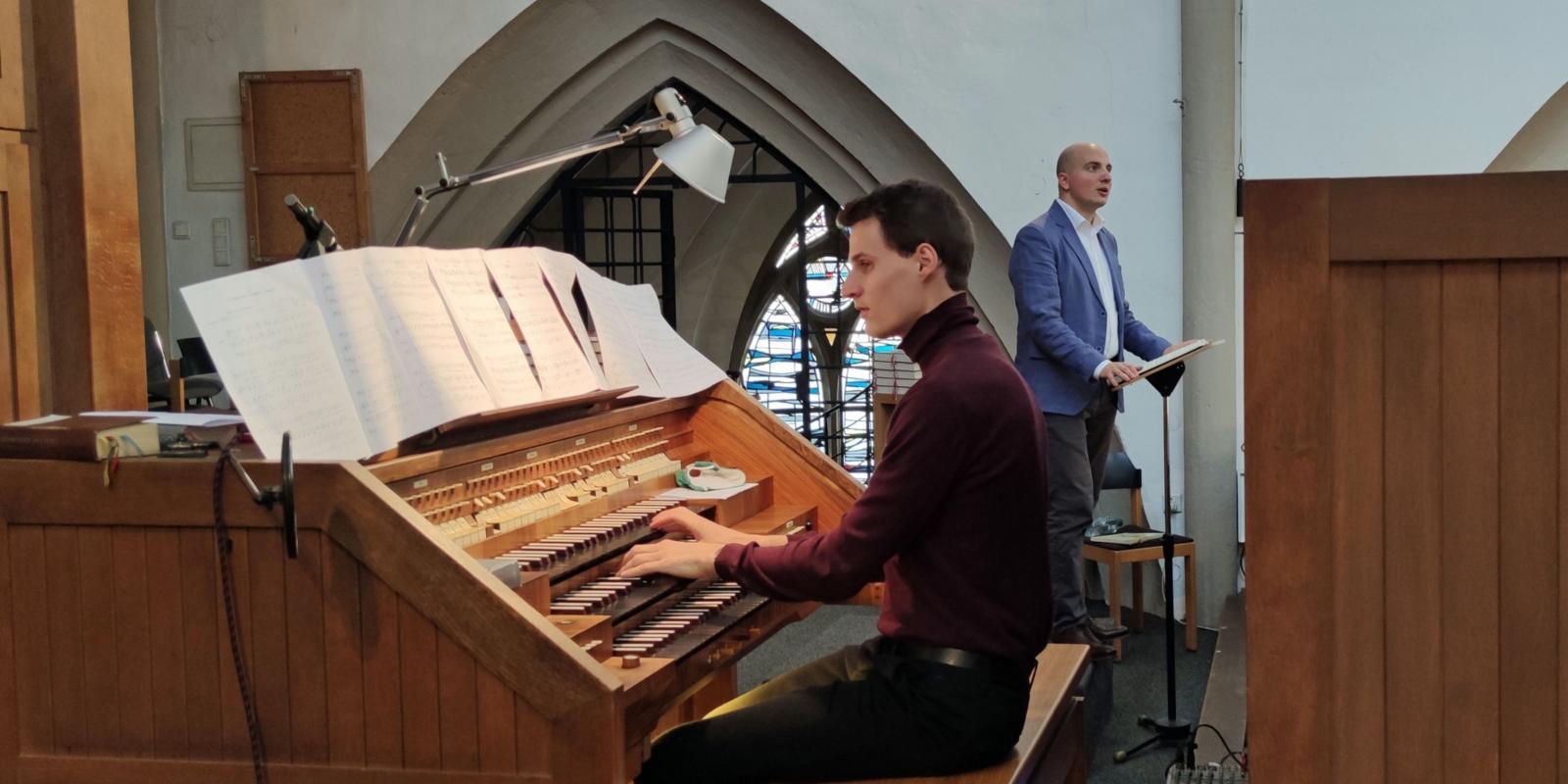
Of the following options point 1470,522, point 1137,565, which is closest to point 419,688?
point 1470,522

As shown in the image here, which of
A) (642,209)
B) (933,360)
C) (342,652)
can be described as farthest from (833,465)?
(642,209)

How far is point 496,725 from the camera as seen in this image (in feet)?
7.54

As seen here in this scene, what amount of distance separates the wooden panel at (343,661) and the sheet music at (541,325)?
2.66 ft

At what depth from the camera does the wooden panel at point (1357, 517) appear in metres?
1.99

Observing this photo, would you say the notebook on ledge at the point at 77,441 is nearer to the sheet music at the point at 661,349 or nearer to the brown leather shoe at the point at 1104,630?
the sheet music at the point at 661,349

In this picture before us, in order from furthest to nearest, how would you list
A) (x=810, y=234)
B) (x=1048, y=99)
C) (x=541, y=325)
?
(x=810, y=234) → (x=1048, y=99) → (x=541, y=325)

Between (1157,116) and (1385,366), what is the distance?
4855 mm

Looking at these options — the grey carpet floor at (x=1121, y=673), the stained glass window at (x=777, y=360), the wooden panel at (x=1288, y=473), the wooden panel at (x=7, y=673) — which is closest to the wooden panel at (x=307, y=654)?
the wooden panel at (x=7, y=673)

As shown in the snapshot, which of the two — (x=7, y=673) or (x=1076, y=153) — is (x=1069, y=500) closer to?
(x=1076, y=153)

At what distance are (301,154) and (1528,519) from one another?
675 cm

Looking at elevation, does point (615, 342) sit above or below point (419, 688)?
above

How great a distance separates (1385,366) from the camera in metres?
1.99

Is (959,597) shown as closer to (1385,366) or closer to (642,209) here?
(1385,366)

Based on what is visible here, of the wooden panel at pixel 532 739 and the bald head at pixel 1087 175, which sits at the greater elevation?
the bald head at pixel 1087 175
